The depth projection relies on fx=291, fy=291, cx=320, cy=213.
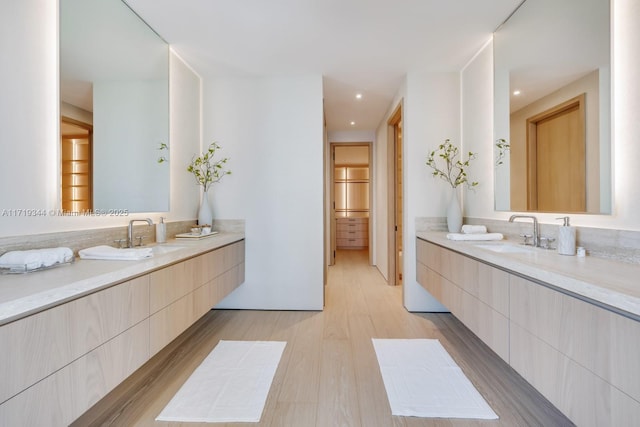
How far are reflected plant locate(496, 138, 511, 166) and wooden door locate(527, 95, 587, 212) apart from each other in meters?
0.26

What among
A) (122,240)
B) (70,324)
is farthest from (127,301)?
(122,240)

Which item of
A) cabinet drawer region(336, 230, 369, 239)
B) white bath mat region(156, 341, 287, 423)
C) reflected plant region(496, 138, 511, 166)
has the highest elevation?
reflected plant region(496, 138, 511, 166)

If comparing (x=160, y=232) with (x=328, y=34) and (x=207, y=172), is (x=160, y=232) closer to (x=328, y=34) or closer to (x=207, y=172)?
(x=207, y=172)

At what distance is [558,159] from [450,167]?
1218 mm

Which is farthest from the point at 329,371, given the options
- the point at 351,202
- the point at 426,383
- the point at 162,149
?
the point at 351,202

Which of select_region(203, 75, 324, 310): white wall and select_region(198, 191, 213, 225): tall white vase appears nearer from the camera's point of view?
select_region(198, 191, 213, 225): tall white vase

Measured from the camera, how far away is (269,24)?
7.43ft

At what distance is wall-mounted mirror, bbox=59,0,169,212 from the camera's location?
5.48 feet

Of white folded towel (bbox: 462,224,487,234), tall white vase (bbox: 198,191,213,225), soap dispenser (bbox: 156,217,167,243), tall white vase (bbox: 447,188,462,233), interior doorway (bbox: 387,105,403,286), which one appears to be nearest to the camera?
soap dispenser (bbox: 156,217,167,243)

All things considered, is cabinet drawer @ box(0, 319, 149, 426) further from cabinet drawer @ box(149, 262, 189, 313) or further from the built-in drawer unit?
the built-in drawer unit

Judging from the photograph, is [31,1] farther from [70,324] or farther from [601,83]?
[601,83]

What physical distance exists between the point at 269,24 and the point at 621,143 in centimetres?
234

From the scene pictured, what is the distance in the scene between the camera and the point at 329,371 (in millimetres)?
1935

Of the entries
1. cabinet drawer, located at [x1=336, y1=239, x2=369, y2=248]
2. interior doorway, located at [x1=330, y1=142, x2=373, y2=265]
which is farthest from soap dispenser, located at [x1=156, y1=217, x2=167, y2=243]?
cabinet drawer, located at [x1=336, y1=239, x2=369, y2=248]
